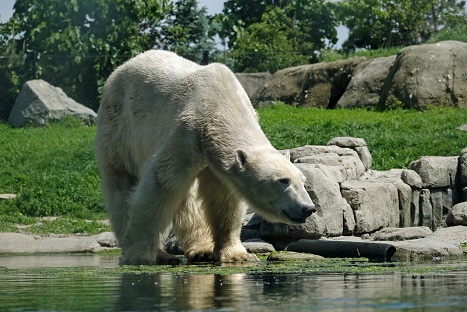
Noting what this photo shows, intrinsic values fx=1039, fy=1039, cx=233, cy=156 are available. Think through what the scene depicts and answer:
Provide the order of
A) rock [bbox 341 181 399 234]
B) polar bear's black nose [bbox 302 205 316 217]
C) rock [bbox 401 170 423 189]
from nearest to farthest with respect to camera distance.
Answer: polar bear's black nose [bbox 302 205 316 217] < rock [bbox 341 181 399 234] < rock [bbox 401 170 423 189]

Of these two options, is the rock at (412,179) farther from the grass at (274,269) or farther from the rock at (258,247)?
the grass at (274,269)

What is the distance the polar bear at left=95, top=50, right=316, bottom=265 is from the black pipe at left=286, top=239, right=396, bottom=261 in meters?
0.72

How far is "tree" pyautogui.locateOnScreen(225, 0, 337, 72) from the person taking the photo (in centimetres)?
3117

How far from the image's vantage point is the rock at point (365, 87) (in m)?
23.7

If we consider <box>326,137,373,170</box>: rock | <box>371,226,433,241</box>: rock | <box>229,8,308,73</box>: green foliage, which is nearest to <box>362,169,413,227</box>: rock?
<box>326,137,373,170</box>: rock

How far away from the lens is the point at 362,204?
11.8m

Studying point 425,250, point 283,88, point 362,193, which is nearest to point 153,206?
point 425,250

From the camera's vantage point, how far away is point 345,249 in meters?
9.74

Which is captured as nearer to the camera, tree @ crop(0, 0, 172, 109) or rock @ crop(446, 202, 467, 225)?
rock @ crop(446, 202, 467, 225)

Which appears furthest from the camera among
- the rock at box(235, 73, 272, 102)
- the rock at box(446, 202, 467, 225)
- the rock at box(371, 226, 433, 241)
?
the rock at box(235, 73, 272, 102)

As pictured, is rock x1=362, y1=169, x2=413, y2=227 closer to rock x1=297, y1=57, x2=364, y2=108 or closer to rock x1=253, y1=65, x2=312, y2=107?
rock x1=297, y1=57, x2=364, y2=108

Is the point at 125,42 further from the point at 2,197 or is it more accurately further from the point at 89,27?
the point at 2,197

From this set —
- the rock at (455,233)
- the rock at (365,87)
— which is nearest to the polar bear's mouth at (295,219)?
the rock at (455,233)

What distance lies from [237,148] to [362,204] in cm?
338
